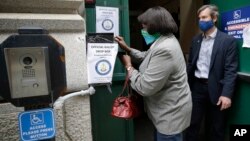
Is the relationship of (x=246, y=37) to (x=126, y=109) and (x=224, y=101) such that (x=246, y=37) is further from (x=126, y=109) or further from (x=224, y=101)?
(x=126, y=109)

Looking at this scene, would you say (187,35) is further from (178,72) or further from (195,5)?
(178,72)

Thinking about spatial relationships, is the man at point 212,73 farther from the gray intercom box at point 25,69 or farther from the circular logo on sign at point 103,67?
the gray intercom box at point 25,69

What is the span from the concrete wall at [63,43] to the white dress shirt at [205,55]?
1490 mm

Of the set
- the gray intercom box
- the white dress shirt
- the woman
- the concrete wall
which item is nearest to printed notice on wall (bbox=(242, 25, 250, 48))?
the white dress shirt

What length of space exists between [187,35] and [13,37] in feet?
11.7

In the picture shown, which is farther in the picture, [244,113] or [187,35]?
[187,35]

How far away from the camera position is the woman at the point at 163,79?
5.94 feet

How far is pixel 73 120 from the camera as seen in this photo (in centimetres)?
184

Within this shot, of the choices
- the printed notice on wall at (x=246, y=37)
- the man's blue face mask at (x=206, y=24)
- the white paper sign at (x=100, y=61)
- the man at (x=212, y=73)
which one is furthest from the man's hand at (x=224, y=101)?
the white paper sign at (x=100, y=61)

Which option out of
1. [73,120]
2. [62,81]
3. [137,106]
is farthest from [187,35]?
[62,81]

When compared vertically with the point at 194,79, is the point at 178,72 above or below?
above

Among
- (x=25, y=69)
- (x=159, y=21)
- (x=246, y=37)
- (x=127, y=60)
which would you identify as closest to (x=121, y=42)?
(x=127, y=60)

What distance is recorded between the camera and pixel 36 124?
44.9 inches

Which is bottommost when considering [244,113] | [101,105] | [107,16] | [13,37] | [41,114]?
[244,113]
